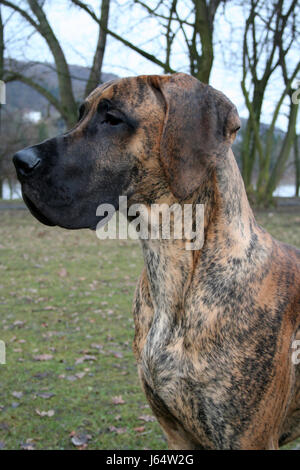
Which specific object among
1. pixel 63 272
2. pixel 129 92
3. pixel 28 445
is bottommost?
pixel 28 445

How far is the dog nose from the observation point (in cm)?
214

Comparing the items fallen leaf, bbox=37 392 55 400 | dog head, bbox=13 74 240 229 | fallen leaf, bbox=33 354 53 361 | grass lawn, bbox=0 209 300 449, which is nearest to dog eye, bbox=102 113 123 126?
dog head, bbox=13 74 240 229

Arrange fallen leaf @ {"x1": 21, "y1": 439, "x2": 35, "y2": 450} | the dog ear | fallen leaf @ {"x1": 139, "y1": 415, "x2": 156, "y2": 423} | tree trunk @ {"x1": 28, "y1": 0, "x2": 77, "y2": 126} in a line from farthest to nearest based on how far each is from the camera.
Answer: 1. tree trunk @ {"x1": 28, "y1": 0, "x2": 77, "y2": 126}
2. fallen leaf @ {"x1": 139, "y1": 415, "x2": 156, "y2": 423}
3. fallen leaf @ {"x1": 21, "y1": 439, "x2": 35, "y2": 450}
4. the dog ear

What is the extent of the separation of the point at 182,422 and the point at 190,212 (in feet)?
→ 3.06

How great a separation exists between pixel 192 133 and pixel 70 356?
3897mm

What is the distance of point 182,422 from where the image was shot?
2277mm

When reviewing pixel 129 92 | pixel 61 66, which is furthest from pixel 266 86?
pixel 129 92

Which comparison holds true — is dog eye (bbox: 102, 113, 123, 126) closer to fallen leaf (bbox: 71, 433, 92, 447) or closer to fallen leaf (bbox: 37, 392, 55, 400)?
fallen leaf (bbox: 71, 433, 92, 447)

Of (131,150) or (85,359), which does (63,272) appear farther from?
(131,150)

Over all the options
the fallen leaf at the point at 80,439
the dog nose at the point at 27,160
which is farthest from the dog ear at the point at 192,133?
the fallen leaf at the point at 80,439

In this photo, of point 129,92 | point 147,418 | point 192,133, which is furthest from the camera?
point 147,418

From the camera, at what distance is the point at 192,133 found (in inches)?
82.0

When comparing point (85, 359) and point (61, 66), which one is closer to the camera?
point (85, 359)

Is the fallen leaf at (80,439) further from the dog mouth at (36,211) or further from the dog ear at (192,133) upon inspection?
the dog ear at (192,133)
